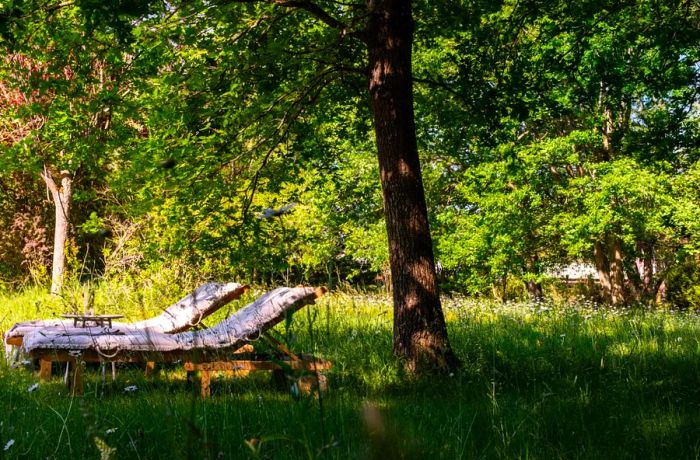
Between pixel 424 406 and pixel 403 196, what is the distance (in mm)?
2124

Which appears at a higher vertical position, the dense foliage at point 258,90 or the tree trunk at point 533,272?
the dense foliage at point 258,90

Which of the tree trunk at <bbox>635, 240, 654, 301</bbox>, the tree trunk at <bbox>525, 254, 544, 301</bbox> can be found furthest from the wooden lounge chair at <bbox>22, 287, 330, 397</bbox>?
the tree trunk at <bbox>635, 240, 654, 301</bbox>

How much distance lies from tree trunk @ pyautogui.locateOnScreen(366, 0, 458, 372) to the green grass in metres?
0.37

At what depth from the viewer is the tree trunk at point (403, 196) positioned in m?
5.35

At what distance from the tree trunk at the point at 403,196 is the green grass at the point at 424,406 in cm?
37

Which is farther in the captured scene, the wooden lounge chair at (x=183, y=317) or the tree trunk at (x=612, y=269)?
the tree trunk at (x=612, y=269)

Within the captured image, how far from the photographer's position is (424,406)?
12.4 feet

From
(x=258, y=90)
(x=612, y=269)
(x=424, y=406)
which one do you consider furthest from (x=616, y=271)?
(x=424, y=406)

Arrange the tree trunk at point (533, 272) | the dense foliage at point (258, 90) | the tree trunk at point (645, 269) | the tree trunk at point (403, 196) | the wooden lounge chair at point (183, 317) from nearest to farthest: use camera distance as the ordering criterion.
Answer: the dense foliage at point (258, 90) < the tree trunk at point (403, 196) < the wooden lounge chair at point (183, 317) < the tree trunk at point (533, 272) < the tree trunk at point (645, 269)

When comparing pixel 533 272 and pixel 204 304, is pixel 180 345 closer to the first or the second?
pixel 204 304

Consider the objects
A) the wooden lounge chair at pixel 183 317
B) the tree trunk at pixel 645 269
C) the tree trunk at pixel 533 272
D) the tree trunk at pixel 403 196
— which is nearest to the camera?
the tree trunk at pixel 403 196

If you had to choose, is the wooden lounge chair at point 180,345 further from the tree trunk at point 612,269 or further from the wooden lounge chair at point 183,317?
the tree trunk at point 612,269

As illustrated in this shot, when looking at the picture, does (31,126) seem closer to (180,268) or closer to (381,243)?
(180,268)

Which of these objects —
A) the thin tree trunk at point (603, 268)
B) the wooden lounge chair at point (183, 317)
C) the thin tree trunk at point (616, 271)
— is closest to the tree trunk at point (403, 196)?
the wooden lounge chair at point (183, 317)
